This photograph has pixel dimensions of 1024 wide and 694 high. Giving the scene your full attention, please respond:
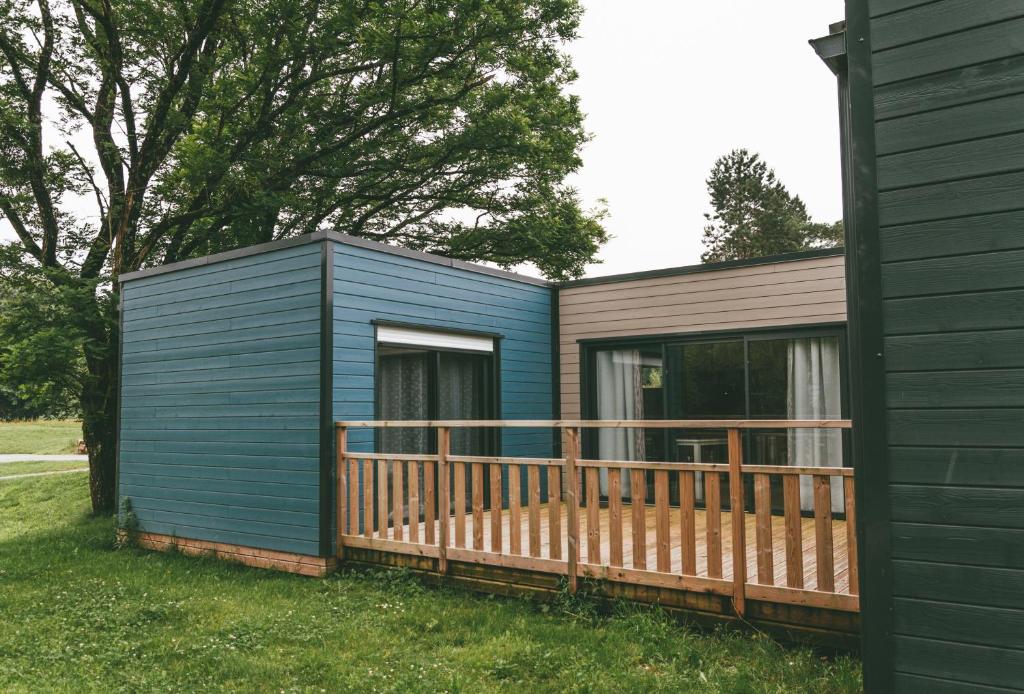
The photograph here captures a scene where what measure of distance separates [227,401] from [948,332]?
591 centimetres

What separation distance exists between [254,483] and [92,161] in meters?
7.28

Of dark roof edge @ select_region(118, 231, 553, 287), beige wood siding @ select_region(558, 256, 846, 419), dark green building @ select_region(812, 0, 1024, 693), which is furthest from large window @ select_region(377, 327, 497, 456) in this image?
dark green building @ select_region(812, 0, 1024, 693)

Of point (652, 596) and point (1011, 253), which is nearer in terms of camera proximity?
point (1011, 253)

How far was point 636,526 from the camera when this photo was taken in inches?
175

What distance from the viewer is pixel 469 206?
13.4 m

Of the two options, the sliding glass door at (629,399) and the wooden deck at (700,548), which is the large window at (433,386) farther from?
the sliding glass door at (629,399)

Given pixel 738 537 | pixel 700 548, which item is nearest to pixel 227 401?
pixel 700 548

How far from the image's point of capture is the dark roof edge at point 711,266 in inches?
274

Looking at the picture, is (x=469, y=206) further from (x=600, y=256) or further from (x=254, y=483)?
(x=254, y=483)

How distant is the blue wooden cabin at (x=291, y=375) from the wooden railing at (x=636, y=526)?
450 mm

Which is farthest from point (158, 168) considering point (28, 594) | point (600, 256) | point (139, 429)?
point (600, 256)

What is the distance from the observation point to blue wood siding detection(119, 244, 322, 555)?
6.00 metres

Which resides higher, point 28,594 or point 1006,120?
point 1006,120

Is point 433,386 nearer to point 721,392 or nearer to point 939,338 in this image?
point 721,392
